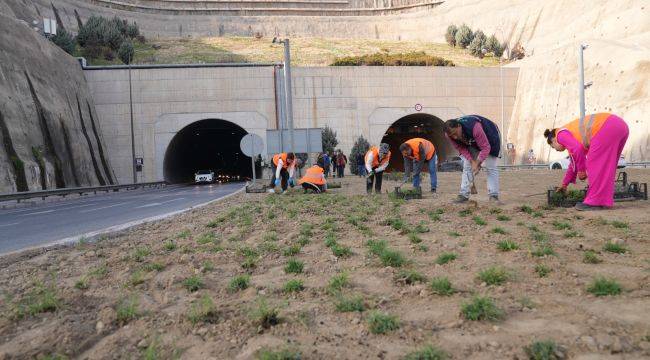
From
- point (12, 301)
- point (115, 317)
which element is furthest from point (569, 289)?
point (12, 301)

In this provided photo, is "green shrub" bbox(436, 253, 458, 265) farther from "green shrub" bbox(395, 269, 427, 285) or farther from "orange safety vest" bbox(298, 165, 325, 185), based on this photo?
"orange safety vest" bbox(298, 165, 325, 185)

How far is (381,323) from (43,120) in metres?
34.1

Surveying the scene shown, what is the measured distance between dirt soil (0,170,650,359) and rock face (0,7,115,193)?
2342 cm

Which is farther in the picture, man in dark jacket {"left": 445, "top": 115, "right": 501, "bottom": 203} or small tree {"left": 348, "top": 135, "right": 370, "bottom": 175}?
small tree {"left": 348, "top": 135, "right": 370, "bottom": 175}

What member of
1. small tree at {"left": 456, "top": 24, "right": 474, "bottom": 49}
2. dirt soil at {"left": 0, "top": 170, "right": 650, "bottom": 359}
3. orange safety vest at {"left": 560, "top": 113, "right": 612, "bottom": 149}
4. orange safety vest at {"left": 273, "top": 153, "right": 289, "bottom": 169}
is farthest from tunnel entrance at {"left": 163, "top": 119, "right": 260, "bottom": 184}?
dirt soil at {"left": 0, "top": 170, "right": 650, "bottom": 359}

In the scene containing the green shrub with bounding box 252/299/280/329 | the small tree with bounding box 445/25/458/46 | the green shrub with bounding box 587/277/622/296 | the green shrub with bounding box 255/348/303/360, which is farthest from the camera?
the small tree with bounding box 445/25/458/46

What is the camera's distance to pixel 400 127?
5584 cm

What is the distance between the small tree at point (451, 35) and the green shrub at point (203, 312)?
71.6m

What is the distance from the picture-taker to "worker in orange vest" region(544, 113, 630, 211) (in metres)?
8.34

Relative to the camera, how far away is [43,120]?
3234cm

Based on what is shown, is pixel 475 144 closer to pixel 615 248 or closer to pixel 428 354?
pixel 615 248

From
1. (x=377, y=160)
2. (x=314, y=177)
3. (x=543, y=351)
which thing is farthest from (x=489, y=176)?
(x=543, y=351)

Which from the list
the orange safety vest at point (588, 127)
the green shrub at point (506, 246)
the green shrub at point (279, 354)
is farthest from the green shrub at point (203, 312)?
the orange safety vest at point (588, 127)

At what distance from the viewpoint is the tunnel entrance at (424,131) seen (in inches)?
1927
